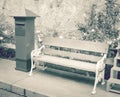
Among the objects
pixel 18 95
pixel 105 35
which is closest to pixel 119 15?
pixel 105 35

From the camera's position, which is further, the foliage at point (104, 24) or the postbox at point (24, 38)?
the foliage at point (104, 24)

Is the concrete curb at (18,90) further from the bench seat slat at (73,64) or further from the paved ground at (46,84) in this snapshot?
the bench seat slat at (73,64)

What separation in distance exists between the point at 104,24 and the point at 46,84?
2.28 m

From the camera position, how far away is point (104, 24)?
642 cm

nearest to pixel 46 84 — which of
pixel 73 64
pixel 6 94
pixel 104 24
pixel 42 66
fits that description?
pixel 73 64

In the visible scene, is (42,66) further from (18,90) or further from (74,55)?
(18,90)

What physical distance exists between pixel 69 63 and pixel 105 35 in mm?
1513

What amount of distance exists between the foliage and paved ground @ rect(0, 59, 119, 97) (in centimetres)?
123

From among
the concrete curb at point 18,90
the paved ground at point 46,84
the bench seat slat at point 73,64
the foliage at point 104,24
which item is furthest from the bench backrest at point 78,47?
the concrete curb at point 18,90

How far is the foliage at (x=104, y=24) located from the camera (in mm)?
6316

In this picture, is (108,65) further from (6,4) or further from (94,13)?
(6,4)

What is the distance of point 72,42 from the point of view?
5.83 m

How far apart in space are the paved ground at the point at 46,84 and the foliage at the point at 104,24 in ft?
4.02

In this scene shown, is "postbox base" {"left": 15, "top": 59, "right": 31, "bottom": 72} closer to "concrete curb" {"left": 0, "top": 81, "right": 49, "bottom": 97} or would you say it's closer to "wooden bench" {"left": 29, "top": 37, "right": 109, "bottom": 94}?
"wooden bench" {"left": 29, "top": 37, "right": 109, "bottom": 94}
